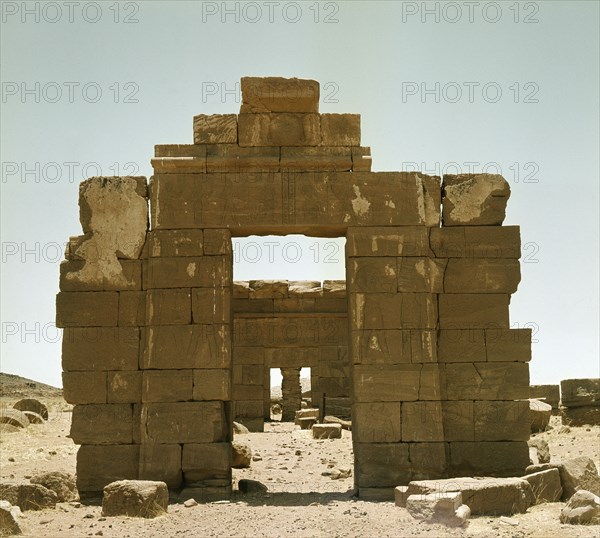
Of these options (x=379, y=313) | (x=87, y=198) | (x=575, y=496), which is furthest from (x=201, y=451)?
(x=575, y=496)

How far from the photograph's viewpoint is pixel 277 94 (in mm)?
10453

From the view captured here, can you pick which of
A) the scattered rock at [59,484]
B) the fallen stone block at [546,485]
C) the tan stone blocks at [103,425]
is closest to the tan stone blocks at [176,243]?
the tan stone blocks at [103,425]

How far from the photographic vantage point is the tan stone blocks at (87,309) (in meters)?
10.2

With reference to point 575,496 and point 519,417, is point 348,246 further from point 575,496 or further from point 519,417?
point 575,496

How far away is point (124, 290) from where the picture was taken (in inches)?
405

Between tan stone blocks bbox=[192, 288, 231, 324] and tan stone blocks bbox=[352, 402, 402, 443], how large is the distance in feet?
6.51

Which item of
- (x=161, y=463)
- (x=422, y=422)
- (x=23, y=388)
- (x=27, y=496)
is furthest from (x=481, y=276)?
(x=23, y=388)

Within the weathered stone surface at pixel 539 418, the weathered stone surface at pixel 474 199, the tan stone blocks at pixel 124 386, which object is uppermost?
the weathered stone surface at pixel 474 199

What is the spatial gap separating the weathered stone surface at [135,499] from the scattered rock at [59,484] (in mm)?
1405

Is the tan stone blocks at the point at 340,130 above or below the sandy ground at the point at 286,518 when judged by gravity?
above

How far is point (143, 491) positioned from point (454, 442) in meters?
3.86

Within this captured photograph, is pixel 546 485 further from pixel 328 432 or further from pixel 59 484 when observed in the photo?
pixel 328 432

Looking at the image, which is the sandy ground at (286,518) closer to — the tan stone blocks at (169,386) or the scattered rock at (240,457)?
the scattered rock at (240,457)

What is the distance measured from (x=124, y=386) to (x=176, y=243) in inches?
74.2
